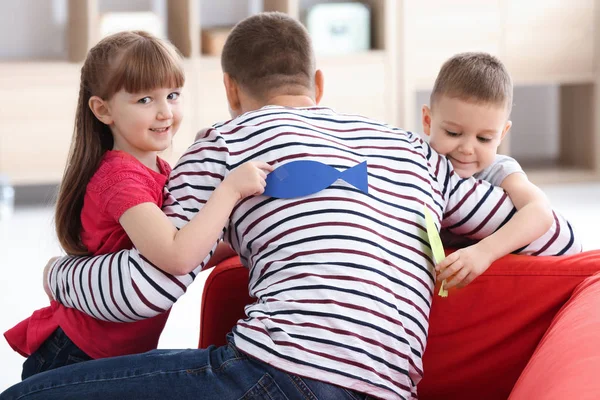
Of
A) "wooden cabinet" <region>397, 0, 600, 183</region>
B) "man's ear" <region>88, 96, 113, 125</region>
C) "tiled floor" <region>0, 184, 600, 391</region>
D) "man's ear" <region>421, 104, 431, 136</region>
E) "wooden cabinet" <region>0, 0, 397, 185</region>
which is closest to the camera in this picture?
"man's ear" <region>88, 96, 113, 125</region>

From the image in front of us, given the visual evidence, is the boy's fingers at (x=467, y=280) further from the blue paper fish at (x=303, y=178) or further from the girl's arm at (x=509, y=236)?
the blue paper fish at (x=303, y=178)

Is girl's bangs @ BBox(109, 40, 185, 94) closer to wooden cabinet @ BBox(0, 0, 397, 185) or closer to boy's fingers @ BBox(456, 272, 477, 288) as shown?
boy's fingers @ BBox(456, 272, 477, 288)

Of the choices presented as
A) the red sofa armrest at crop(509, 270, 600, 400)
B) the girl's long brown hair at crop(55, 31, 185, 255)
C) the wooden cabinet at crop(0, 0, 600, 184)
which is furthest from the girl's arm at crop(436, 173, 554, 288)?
the wooden cabinet at crop(0, 0, 600, 184)

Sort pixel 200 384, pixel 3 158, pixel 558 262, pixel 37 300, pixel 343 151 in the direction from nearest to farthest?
pixel 200 384
pixel 343 151
pixel 558 262
pixel 37 300
pixel 3 158

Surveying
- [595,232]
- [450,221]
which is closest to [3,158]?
[595,232]

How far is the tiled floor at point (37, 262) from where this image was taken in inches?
100

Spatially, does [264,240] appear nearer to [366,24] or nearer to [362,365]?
[362,365]

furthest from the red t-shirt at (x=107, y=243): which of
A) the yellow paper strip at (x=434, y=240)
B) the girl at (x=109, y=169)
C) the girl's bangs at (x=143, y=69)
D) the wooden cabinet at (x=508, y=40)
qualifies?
the wooden cabinet at (x=508, y=40)

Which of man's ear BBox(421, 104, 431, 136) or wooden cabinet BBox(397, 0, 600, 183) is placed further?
wooden cabinet BBox(397, 0, 600, 183)

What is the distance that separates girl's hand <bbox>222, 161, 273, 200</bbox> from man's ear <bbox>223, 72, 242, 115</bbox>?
0.82 ft

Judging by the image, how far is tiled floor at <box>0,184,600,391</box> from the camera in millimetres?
2543

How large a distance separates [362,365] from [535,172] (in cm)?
375

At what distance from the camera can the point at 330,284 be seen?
1244mm

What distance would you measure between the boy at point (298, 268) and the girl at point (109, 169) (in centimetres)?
6
